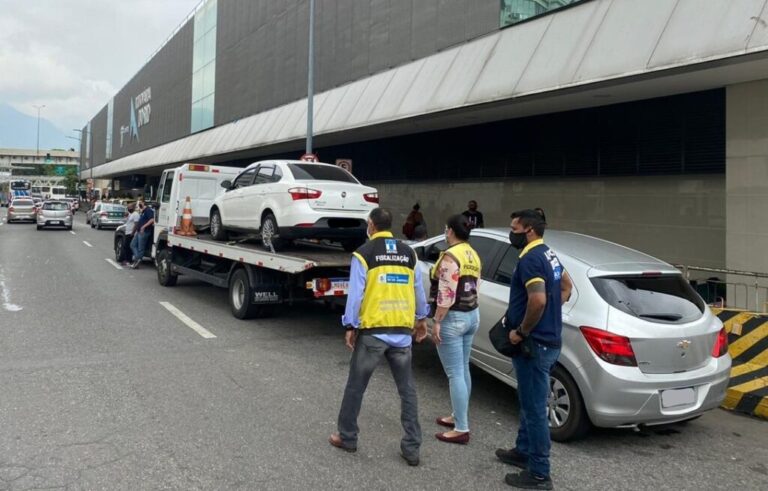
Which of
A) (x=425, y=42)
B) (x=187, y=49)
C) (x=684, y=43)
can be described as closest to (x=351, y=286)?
(x=684, y=43)

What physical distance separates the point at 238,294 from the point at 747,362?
6.86 metres

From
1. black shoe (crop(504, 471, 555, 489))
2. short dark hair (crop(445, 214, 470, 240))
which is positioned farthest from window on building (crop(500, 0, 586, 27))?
black shoe (crop(504, 471, 555, 489))

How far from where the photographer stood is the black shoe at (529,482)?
3756mm

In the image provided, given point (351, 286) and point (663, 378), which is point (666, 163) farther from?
point (351, 286)

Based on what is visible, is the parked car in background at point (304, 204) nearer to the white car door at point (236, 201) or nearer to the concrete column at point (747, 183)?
the white car door at point (236, 201)

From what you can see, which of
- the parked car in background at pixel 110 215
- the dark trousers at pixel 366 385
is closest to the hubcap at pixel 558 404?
the dark trousers at pixel 366 385

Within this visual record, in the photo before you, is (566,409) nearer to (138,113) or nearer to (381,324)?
(381,324)

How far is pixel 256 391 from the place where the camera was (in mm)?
5559

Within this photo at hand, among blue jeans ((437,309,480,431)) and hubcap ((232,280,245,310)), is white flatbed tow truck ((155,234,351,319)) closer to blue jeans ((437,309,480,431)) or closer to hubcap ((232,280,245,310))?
hubcap ((232,280,245,310))

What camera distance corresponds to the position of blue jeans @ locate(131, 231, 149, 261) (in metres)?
15.6

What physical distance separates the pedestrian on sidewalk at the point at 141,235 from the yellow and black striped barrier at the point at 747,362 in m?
13.1

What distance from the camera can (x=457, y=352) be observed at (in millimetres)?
4418

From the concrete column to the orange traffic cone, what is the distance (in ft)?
32.0

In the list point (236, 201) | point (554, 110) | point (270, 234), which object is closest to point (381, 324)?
point (270, 234)
